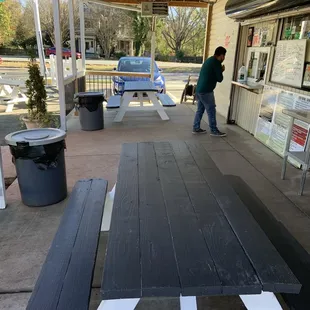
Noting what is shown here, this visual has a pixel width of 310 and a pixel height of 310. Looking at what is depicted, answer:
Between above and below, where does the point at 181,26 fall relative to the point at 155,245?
above

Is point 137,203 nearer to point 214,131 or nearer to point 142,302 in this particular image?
point 142,302

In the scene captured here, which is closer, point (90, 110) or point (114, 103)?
point (90, 110)

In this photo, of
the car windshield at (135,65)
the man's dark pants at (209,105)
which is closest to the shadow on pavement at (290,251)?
the man's dark pants at (209,105)

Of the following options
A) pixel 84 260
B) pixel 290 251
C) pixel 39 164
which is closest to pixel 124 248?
pixel 84 260

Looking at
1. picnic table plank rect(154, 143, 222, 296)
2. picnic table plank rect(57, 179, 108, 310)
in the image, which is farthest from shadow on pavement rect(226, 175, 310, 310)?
picnic table plank rect(57, 179, 108, 310)

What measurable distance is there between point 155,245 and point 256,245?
461 millimetres

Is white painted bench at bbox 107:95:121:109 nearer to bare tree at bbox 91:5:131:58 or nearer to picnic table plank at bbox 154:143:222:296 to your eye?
picnic table plank at bbox 154:143:222:296

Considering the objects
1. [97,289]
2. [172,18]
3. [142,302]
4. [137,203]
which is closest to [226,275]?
[137,203]

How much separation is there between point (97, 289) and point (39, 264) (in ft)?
1.72

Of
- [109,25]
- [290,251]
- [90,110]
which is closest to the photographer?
[290,251]

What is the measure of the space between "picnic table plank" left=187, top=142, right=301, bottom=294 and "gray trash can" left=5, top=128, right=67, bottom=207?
152cm

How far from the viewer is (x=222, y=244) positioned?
1.40 metres

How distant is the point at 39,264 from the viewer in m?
2.25

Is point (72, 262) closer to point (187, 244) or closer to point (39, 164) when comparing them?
point (187, 244)
